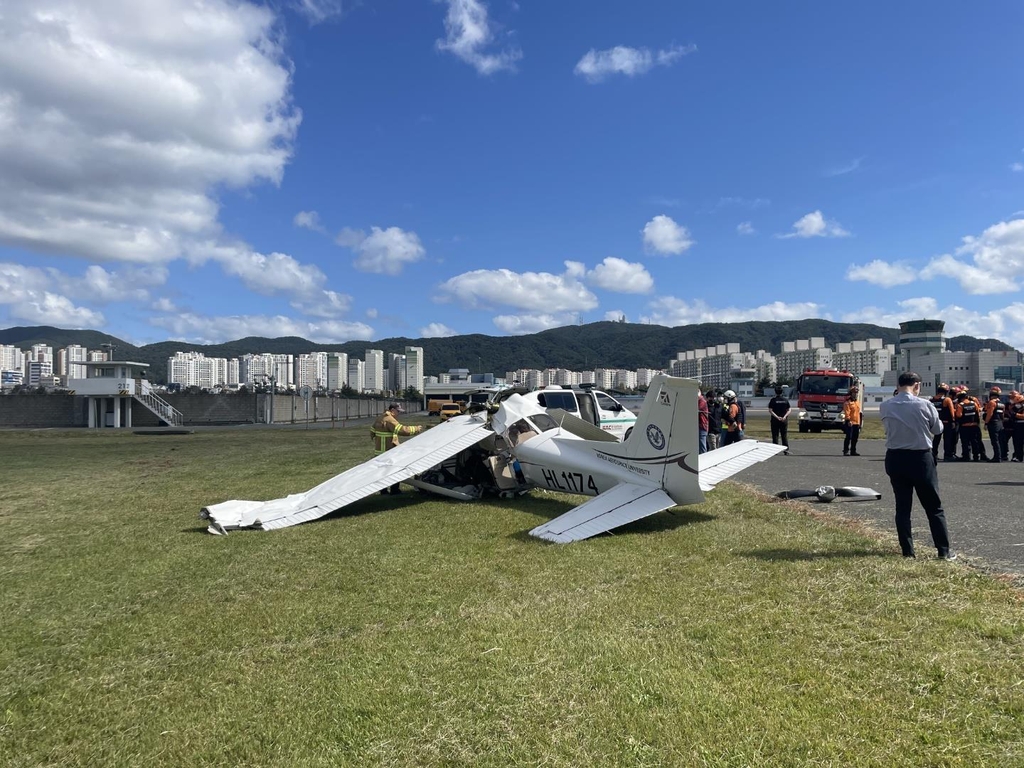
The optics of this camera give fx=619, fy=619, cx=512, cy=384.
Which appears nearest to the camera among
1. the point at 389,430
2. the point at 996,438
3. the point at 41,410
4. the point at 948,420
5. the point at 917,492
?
the point at 917,492

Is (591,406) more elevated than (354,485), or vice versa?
(591,406)

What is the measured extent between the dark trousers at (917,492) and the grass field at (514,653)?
0.34m

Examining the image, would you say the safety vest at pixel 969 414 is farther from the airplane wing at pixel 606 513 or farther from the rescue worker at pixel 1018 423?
the airplane wing at pixel 606 513

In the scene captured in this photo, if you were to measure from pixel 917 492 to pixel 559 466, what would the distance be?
488 cm

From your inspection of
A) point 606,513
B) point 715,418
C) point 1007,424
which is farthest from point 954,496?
point 1007,424

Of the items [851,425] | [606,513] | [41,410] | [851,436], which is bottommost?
[41,410]

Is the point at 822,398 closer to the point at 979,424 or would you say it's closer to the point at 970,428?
the point at 979,424

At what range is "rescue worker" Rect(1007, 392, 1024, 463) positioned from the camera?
587 inches

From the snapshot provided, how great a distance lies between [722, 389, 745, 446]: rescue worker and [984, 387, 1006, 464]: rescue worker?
20.5 ft

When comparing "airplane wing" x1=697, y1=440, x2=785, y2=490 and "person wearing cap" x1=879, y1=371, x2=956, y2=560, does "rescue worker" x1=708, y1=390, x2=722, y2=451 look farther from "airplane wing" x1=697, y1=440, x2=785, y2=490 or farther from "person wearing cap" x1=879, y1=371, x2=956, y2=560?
"person wearing cap" x1=879, y1=371, x2=956, y2=560

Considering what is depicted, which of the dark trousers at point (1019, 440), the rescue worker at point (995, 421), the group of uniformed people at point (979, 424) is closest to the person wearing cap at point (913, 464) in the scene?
the group of uniformed people at point (979, 424)

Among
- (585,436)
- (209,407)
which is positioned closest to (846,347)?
(209,407)

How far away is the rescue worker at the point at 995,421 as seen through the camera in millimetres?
15148

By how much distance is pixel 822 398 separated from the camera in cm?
2803
